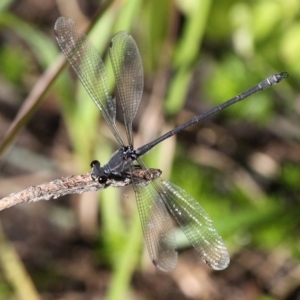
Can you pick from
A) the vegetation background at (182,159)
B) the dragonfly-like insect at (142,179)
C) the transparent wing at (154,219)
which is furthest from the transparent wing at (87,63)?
the vegetation background at (182,159)

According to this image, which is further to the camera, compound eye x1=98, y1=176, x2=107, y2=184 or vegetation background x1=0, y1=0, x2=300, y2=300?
vegetation background x1=0, y1=0, x2=300, y2=300

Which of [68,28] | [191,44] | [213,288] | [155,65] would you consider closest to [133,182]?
[68,28]

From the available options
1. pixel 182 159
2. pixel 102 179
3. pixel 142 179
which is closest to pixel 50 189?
pixel 102 179

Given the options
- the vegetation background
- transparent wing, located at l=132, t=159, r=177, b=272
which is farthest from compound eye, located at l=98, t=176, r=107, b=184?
the vegetation background

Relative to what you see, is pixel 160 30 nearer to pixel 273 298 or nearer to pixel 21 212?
pixel 21 212

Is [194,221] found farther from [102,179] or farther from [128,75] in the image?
[128,75]

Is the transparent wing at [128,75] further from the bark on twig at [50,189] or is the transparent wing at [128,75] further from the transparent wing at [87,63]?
the bark on twig at [50,189]

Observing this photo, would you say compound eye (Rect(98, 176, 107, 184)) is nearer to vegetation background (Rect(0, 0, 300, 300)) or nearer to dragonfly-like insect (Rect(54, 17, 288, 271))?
dragonfly-like insect (Rect(54, 17, 288, 271))
